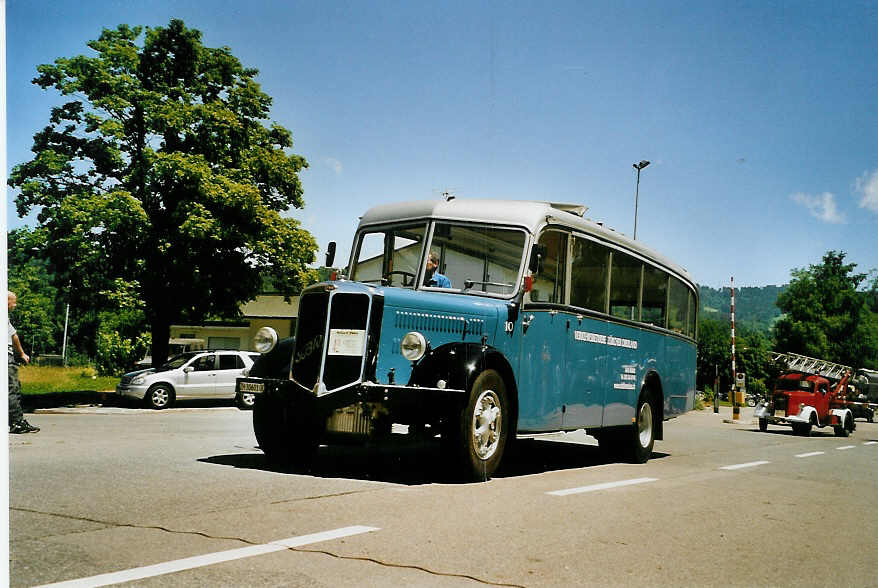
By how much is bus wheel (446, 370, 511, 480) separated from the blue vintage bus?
0.06 feet

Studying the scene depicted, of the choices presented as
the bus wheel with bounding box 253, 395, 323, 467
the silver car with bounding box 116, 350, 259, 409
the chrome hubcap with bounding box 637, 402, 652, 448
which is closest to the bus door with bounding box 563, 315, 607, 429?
the chrome hubcap with bounding box 637, 402, 652, 448

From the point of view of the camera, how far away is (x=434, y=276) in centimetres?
944

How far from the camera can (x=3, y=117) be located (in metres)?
3.97

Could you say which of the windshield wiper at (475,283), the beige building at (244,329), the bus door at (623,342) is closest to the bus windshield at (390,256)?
the windshield wiper at (475,283)

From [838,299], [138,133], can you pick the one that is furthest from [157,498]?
[838,299]

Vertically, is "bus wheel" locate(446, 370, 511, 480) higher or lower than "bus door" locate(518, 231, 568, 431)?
lower

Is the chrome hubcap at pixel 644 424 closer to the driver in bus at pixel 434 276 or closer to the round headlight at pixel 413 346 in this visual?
the driver in bus at pixel 434 276

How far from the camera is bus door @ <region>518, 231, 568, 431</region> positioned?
923 cm

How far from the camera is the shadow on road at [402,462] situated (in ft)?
27.7

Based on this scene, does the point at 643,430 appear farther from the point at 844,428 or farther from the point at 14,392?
the point at 844,428

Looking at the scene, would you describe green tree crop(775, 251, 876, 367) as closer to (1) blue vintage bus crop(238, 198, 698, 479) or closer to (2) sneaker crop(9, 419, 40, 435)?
(1) blue vintage bus crop(238, 198, 698, 479)

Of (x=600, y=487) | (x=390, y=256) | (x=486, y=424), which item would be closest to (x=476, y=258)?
(x=390, y=256)

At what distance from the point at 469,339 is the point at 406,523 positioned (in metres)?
2.96

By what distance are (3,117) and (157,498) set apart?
3.56 meters
